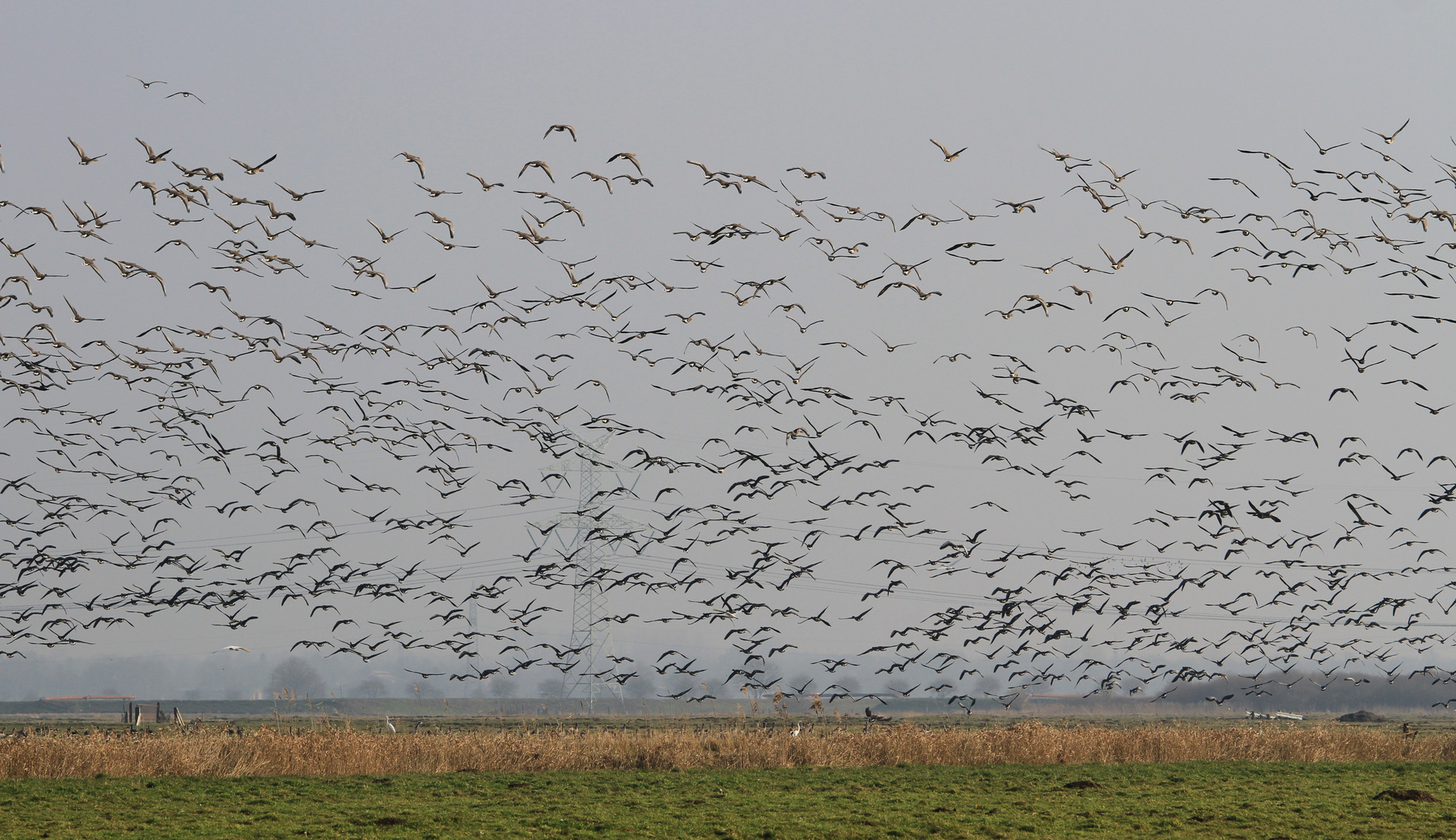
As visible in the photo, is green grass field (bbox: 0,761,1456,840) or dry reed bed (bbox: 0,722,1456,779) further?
dry reed bed (bbox: 0,722,1456,779)

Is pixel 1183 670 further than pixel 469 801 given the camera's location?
Yes

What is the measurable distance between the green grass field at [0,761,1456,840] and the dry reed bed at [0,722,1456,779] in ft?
5.87

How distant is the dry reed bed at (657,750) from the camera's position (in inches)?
1367

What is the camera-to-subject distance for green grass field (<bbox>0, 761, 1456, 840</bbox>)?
24.4 meters

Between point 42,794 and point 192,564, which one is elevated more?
point 192,564

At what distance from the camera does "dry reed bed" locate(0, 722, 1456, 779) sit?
34.7m

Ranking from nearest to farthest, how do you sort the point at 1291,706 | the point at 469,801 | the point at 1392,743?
the point at 469,801, the point at 1392,743, the point at 1291,706

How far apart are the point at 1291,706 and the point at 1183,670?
151 m

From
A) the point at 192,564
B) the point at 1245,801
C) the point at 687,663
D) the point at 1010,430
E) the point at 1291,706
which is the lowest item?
the point at 1291,706

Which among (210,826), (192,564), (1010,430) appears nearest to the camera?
(210,826)

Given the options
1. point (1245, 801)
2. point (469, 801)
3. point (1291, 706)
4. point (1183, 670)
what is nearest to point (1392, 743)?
point (1183, 670)

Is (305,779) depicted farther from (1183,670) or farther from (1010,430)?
(1183,670)

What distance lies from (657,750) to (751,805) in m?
11.1

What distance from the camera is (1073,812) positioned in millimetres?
28031
